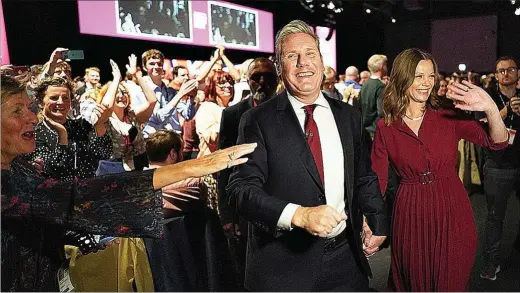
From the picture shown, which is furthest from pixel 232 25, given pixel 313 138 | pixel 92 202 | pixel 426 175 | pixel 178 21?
pixel 92 202

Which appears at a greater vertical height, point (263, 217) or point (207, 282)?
point (263, 217)

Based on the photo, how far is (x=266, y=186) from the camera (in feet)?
5.43

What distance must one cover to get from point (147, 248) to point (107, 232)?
1.02m

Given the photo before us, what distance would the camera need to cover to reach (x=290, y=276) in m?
1.64

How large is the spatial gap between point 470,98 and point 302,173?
2.93 ft

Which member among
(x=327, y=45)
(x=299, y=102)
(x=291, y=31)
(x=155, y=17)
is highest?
(x=327, y=45)

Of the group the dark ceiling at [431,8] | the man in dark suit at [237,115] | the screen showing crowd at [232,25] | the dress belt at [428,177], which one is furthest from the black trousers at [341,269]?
the screen showing crowd at [232,25]

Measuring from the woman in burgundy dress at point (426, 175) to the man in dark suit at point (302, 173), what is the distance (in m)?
0.46

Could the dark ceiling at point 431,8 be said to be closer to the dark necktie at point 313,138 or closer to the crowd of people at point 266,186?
the crowd of people at point 266,186

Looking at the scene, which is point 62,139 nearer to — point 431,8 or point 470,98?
point 470,98

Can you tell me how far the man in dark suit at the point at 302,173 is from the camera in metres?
1.61

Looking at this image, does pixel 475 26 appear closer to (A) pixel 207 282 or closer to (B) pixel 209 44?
(A) pixel 207 282

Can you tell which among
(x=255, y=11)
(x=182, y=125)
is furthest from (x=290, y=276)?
(x=255, y=11)

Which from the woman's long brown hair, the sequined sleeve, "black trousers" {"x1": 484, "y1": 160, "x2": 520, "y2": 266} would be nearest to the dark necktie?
the sequined sleeve
